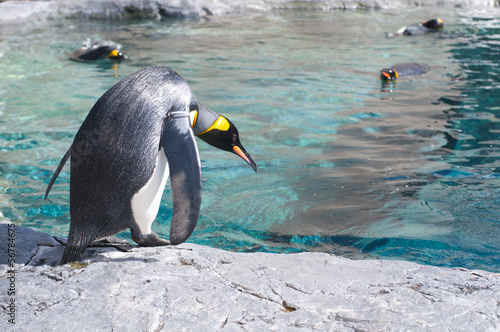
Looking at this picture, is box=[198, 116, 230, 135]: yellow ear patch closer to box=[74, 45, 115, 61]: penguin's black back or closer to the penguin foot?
the penguin foot

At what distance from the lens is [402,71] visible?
6.89m

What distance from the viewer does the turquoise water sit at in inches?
124

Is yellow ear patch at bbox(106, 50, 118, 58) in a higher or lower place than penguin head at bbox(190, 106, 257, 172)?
higher

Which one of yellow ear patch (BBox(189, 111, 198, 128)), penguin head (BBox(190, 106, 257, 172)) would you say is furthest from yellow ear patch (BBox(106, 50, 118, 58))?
yellow ear patch (BBox(189, 111, 198, 128))

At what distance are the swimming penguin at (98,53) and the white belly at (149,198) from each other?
18.9 feet

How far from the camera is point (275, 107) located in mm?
5820

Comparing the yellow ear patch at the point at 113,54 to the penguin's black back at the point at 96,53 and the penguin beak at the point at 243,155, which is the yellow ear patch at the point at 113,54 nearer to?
the penguin's black back at the point at 96,53

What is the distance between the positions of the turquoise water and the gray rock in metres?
0.69

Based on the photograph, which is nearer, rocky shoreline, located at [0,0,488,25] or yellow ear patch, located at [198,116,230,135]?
yellow ear patch, located at [198,116,230,135]

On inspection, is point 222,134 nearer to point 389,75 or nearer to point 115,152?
point 115,152

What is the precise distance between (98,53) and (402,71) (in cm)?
466

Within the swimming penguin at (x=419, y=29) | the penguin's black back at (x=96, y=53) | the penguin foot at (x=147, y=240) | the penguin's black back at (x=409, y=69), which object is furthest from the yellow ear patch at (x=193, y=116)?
the swimming penguin at (x=419, y=29)

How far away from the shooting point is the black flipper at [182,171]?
2.30 m

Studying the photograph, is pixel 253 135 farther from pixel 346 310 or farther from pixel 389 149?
pixel 346 310
